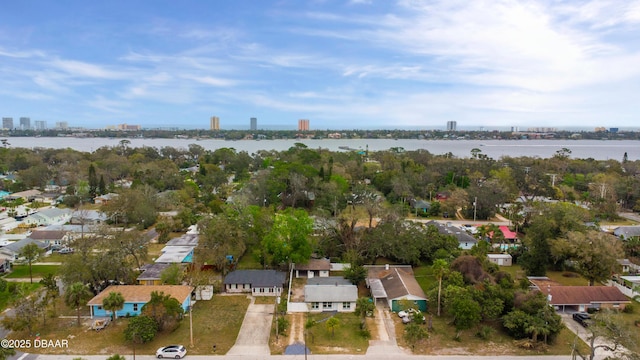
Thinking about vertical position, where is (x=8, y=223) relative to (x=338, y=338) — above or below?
above

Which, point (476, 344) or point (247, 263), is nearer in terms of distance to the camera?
point (476, 344)

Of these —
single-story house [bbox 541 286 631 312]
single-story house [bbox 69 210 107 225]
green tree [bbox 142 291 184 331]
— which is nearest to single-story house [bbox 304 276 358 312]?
green tree [bbox 142 291 184 331]

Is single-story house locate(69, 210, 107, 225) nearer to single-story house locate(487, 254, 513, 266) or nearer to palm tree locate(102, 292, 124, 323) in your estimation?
palm tree locate(102, 292, 124, 323)

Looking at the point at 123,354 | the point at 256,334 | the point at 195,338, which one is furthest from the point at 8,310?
the point at 256,334

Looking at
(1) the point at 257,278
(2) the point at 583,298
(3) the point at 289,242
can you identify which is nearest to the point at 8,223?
(1) the point at 257,278

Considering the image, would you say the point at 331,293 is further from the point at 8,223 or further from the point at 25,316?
the point at 8,223

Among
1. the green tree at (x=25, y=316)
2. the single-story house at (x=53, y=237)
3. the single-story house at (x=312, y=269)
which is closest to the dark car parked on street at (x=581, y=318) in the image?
the single-story house at (x=312, y=269)

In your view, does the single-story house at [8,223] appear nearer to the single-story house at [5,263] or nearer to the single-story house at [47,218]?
the single-story house at [47,218]
